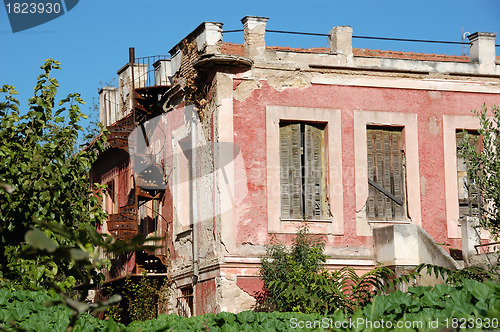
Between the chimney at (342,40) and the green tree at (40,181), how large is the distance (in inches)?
302

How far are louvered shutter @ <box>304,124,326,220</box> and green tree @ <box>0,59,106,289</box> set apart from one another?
262 inches

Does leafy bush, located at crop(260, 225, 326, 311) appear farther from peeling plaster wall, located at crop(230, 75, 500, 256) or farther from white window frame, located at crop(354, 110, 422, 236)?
white window frame, located at crop(354, 110, 422, 236)

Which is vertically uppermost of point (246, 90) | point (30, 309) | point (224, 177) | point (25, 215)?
point (246, 90)

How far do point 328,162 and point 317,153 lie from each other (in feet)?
1.07

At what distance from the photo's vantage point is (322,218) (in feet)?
53.6

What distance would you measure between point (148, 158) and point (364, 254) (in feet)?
21.2

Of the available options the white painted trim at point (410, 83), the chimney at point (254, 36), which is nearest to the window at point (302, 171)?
the white painted trim at point (410, 83)

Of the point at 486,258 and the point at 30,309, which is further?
the point at 486,258

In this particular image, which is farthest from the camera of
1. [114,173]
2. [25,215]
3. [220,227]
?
[114,173]

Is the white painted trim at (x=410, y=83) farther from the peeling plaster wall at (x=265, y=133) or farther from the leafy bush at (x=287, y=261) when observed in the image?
the leafy bush at (x=287, y=261)

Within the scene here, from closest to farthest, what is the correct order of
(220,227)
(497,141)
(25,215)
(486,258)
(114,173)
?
1. (25,215)
2. (497,141)
3. (486,258)
4. (220,227)
5. (114,173)

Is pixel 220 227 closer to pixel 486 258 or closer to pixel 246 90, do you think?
pixel 246 90

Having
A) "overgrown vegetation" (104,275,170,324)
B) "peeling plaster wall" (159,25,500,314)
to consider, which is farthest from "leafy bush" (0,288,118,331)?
"overgrown vegetation" (104,275,170,324)

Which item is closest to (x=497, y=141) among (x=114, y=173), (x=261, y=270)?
(x=261, y=270)
